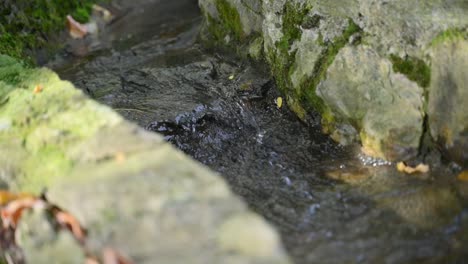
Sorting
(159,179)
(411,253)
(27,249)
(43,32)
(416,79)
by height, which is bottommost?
(43,32)

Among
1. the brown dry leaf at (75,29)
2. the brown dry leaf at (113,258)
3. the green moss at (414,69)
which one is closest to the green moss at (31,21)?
the brown dry leaf at (75,29)

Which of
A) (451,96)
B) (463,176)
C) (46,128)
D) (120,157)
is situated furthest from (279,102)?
(120,157)

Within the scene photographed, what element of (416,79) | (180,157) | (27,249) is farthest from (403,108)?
(27,249)

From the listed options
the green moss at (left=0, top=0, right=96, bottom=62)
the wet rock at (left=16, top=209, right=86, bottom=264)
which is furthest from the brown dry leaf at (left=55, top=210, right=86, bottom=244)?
the green moss at (left=0, top=0, right=96, bottom=62)

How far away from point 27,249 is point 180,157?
0.97 meters

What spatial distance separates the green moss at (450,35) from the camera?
144 inches

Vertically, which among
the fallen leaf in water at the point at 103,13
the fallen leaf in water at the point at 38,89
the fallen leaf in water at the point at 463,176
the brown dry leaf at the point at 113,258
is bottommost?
the fallen leaf in water at the point at 103,13

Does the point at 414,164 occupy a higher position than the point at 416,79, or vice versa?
the point at 416,79

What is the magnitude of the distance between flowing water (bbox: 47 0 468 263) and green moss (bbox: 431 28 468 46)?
2.92ft

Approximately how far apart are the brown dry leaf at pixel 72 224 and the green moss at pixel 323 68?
243cm

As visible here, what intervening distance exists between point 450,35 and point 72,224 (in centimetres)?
278

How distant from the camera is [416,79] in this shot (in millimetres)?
3855

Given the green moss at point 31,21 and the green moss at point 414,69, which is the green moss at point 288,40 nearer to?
the green moss at point 414,69

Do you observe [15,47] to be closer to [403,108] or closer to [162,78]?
[162,78]
